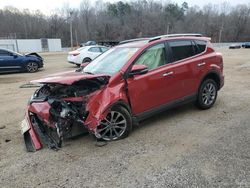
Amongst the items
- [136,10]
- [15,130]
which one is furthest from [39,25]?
[15,130]

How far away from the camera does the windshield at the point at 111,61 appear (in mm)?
4599

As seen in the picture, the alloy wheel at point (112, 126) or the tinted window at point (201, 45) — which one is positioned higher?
the tinted window at point (201, 45)

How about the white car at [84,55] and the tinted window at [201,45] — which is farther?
the white car at [84,55]

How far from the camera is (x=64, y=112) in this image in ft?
13.0

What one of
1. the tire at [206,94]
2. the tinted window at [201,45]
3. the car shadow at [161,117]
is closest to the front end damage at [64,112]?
the car shadow at [161,117]

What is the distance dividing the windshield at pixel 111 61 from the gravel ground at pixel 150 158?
4.06 feet

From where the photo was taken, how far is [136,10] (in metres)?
98.1

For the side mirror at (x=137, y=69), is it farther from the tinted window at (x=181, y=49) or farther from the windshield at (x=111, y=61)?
the tinted window at (x=181, y=49)

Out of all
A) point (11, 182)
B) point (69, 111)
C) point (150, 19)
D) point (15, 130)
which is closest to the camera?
point (11, 182)

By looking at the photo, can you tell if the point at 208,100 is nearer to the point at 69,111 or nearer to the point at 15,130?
the point at 69,111

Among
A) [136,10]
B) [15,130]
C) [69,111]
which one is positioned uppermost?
[136,10]

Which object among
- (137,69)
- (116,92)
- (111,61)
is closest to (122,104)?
(116,92)

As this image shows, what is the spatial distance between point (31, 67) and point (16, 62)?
0.83 m

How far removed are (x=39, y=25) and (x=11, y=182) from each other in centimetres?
8268
